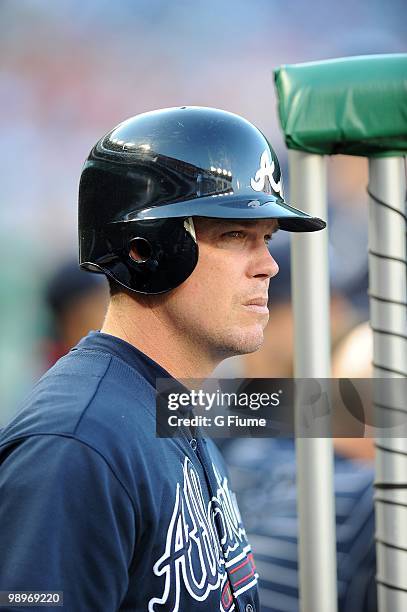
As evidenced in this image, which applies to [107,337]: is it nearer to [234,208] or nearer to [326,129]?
[234,208]

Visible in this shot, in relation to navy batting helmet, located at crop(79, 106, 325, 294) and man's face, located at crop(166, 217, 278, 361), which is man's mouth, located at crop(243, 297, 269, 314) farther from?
navy batting helmet, located at crop(79, 106, 325, 294)

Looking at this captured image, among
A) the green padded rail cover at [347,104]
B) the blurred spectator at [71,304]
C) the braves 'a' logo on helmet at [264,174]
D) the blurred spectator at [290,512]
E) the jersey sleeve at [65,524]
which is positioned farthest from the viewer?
the blurred spectator at [71,304]

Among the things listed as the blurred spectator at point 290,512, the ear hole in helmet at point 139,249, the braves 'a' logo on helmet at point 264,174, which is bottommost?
the blurred spectator at point 290,512

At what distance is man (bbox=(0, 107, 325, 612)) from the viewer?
130 centimetres

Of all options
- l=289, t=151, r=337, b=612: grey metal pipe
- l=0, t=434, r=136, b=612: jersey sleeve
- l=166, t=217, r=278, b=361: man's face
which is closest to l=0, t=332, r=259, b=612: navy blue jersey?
l=0, t=434, r=136, b=612: jersey sleeve

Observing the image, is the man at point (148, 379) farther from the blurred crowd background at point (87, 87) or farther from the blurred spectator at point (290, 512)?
the blurred crowd background at point (87, 87)

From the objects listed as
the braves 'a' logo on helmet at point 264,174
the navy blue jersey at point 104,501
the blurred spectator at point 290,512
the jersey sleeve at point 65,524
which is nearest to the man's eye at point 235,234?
the braves 'a' logo on helmet at point 264,174

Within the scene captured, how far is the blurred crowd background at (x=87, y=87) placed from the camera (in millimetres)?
5582

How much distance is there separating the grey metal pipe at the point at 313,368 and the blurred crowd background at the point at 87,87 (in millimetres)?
3305

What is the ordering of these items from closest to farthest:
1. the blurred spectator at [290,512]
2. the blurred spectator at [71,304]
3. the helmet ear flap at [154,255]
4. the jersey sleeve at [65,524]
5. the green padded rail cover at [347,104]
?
1. the jersey sleeve at [65,524]
2. the helmet ear flap at [154,255]
3. the green padded rail cover at [347,104]
4. the blurred spectator at [290,512]
5. the blurred spectator at [71,304]

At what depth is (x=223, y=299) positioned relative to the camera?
1711 mm

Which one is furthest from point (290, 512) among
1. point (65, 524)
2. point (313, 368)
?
point (65, 524)

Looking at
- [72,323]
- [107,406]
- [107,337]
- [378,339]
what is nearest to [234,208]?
[107,337]

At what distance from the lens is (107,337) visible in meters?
1.67
